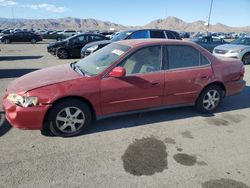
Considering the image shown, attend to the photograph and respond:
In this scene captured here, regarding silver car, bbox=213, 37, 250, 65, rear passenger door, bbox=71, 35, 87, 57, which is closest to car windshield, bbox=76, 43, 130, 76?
silver car, bbox=213, 37, 250, 65

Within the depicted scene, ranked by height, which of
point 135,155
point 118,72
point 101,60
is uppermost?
point 101,60

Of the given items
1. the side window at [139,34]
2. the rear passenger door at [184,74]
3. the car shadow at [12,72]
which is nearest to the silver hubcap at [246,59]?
the side window at [139,34]

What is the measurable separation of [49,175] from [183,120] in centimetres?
286

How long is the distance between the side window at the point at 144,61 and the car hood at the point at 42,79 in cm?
89

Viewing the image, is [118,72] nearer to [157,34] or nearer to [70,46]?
[157,34]

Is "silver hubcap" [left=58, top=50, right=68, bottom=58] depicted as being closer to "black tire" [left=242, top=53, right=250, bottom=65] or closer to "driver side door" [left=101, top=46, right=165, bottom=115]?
"black tire" [left=242, top=53, right=250, bottom=65]

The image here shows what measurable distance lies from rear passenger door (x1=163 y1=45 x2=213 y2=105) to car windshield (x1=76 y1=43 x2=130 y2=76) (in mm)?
938

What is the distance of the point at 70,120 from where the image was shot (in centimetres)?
402

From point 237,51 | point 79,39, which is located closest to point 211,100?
point 237,51

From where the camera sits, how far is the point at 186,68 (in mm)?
4797

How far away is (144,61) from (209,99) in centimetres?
179

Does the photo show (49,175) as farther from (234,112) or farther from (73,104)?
(234,112)

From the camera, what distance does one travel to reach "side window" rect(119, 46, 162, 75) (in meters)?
4.30

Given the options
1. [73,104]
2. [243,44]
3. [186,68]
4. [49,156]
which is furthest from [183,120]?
[243,44]
